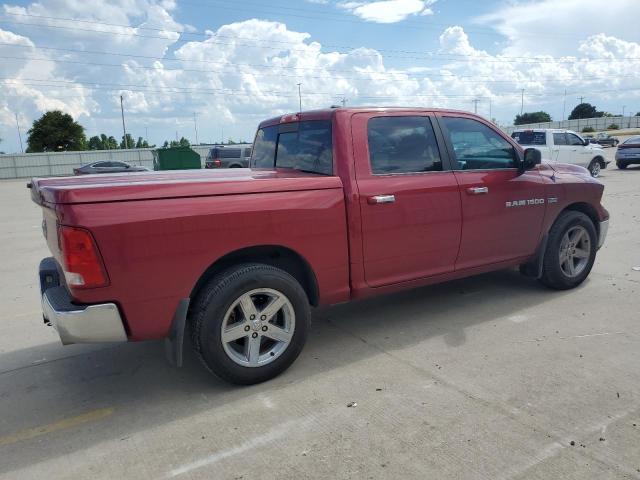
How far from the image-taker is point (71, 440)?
295cm

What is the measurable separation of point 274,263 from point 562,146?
53.4ft

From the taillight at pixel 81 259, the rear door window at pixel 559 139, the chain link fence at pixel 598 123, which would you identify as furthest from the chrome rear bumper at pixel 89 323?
the chain link fence at pixel 598 123

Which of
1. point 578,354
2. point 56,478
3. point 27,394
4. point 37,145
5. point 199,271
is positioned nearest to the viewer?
point 56,478

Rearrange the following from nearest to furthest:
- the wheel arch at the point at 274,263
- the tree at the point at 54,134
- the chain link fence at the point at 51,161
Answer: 1. the wheel arch at the point at 274,263
2. the chain link fence at the point at 51,161
3. the tree at the point at 54,134

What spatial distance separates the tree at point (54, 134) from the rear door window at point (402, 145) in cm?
7523

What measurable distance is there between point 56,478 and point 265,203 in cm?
192

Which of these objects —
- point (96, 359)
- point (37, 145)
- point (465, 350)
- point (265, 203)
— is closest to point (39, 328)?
point (96, 359)

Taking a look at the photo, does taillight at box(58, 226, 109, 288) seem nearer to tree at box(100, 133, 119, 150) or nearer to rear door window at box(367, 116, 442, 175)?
rear door window at box(367, 116, 442, 175)

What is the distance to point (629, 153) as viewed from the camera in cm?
2138

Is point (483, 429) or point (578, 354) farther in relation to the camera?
point (578, 354)

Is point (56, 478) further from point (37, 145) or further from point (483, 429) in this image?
point (37, 145)

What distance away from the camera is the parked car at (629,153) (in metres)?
21.2

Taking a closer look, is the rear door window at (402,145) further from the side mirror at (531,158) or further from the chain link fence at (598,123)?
the chain link fence at (598,123)

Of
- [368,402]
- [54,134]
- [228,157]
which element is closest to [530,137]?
[228,157]
